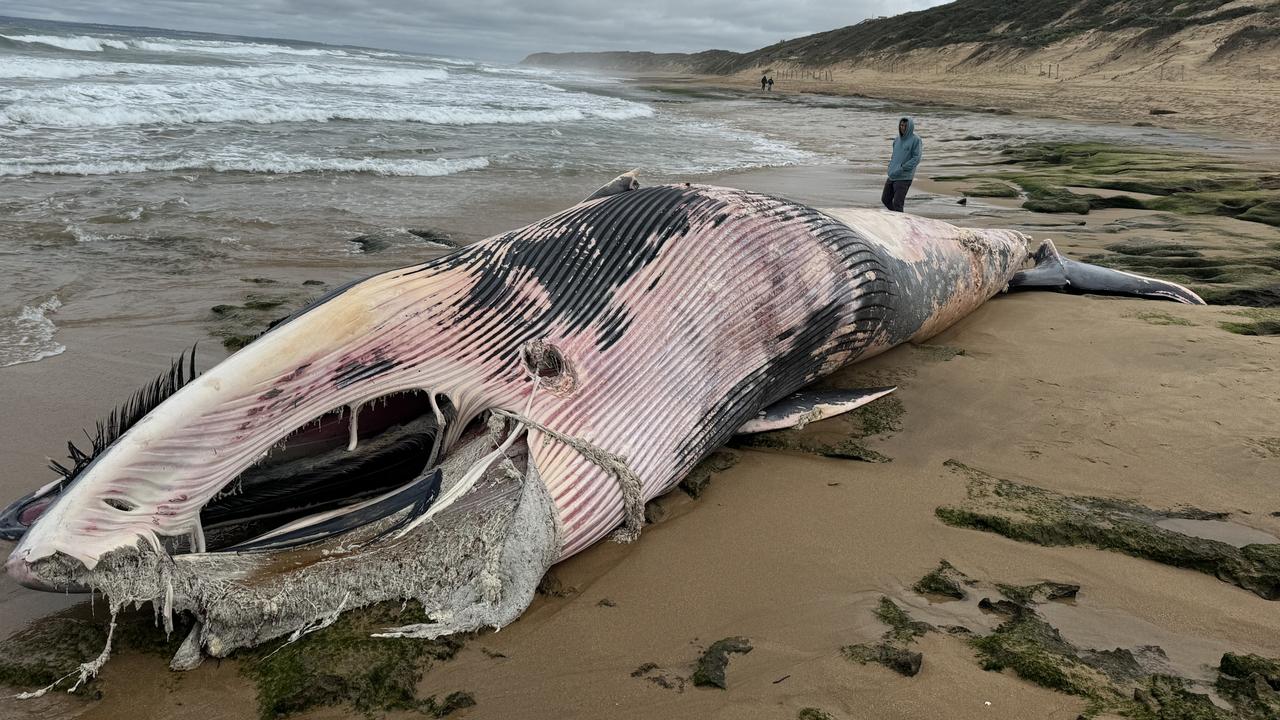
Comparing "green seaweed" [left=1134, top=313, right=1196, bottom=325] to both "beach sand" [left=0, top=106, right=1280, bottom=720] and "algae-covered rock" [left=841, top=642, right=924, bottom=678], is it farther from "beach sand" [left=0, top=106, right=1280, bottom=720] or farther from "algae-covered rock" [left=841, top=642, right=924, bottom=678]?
"algae-covered rock" [left=841, top=642, right=924, bottom=678]

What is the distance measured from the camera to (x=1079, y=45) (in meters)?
52.4

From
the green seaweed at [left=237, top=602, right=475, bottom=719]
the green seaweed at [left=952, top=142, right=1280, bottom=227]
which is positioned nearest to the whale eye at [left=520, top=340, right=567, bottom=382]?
the green seaweed at [left=237, top=602, right=475, bottom=719]

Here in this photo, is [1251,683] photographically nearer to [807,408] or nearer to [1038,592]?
[1038,592]

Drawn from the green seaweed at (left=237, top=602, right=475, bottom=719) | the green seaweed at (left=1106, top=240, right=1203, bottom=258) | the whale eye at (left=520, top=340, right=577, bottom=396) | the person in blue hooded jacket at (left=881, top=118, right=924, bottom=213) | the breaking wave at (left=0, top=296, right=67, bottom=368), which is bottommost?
the green seaweed at (left=237, top=602, right=475, bottom=719)

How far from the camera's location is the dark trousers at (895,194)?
10945 millimetres

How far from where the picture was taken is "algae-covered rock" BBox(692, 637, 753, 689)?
9.09 ft

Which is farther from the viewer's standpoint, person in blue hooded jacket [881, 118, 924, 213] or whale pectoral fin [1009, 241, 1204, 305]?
person in blue hooded jacket [881, 118, 924, 213]

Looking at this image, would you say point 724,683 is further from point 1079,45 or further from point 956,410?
point 1079,45

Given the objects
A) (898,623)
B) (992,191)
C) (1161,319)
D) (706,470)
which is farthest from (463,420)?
(992,191)

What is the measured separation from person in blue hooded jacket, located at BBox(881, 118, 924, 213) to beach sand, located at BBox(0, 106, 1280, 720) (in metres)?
5.08

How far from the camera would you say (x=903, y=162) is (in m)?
10.7

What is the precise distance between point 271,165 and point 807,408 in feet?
36.8

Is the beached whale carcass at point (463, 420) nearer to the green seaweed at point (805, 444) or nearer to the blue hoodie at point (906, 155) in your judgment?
the green seaweed at point (805, 444)

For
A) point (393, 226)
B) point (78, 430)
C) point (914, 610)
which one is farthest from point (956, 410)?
point (393, 226)
